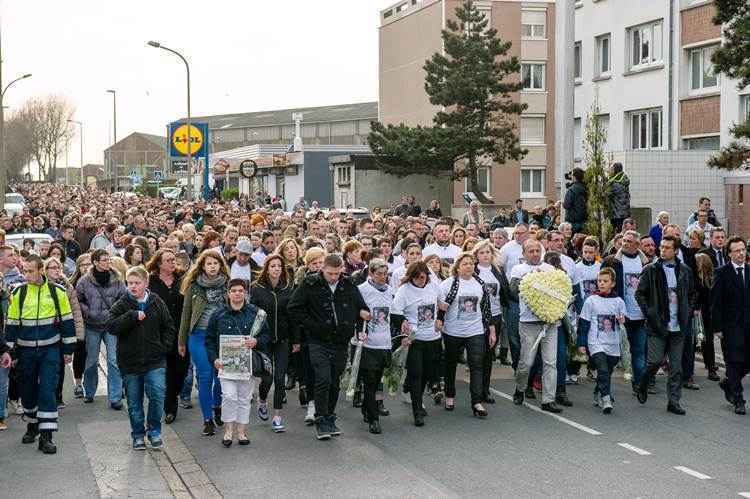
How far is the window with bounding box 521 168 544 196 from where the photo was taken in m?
56.6

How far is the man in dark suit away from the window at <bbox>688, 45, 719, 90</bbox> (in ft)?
76.0

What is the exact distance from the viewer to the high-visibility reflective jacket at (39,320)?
32.8ft

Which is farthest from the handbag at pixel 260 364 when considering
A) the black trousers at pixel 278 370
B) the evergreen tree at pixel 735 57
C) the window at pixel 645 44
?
the window at pixel 645 44

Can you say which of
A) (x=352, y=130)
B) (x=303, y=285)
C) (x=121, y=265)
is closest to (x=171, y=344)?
(x=303, y=285)

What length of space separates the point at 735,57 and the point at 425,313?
34.6ft

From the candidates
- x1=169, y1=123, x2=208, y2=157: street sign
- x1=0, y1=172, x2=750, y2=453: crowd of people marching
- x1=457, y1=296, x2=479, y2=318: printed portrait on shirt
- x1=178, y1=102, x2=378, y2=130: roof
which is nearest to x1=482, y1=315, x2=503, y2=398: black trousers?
x1=0, y1=172, x2=750, y2=453: crowd of people marching

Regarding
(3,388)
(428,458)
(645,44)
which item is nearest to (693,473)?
(428,458)

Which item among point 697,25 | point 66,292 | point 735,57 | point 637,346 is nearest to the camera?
point 66,292

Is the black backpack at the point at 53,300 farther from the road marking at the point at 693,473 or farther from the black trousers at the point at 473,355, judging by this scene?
the road marking at the point at 693,473

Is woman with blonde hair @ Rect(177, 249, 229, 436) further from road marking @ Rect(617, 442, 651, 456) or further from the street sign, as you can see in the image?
the street sign

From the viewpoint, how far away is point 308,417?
11.1m

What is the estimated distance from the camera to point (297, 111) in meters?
136

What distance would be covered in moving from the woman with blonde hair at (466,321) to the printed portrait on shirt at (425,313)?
0.57ft

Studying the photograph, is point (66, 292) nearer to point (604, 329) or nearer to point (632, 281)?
point (604, 329)
